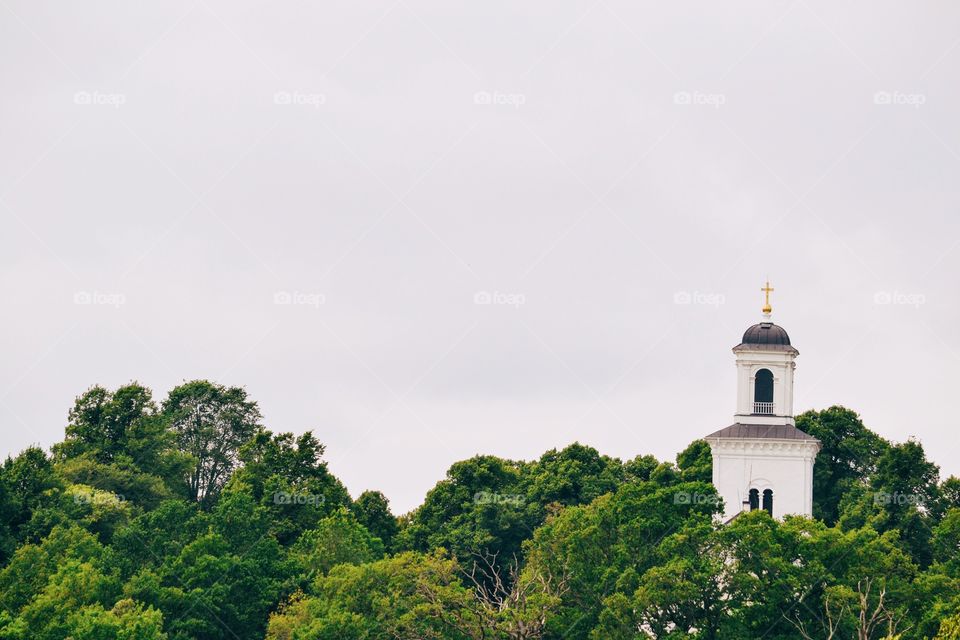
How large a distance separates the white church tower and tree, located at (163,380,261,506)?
1230 inches

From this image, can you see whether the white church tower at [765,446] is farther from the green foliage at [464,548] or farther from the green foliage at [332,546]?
the green foliage at [332,546]

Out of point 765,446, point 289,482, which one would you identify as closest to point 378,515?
point 289,482

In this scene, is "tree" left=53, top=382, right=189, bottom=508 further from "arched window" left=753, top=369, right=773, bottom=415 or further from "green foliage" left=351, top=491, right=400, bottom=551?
"arched window" left=753, top=369, right=773, bottom=415

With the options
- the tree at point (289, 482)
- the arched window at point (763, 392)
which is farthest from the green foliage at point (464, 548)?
the arched window at point (763, 392)

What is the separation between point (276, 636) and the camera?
292ft

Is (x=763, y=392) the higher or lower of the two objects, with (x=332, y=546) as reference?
higher

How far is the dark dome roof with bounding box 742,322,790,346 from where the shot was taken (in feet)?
354

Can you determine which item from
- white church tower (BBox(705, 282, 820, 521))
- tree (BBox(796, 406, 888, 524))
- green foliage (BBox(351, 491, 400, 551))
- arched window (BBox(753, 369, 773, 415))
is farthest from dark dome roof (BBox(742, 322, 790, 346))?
green foliage (BBox(351, 491, 400, 551))

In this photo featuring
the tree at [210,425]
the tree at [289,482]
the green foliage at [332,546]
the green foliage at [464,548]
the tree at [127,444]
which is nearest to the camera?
the green foliage at [464,548]

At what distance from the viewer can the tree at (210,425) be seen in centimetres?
12550

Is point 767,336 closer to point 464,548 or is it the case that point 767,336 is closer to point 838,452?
point 838,452

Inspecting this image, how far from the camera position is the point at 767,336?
108062mm

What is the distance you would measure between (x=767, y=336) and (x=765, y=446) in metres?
5.48

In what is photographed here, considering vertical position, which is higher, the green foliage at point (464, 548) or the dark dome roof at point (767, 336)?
the dark dome roof at point (767, 336)
